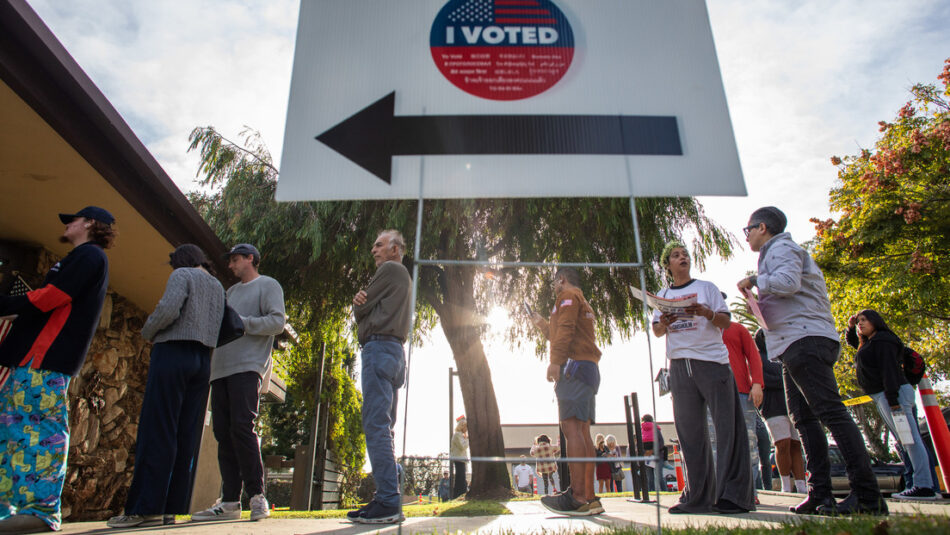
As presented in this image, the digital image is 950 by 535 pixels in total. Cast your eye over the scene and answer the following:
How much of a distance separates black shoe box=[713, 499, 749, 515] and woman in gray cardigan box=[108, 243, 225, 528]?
286cm

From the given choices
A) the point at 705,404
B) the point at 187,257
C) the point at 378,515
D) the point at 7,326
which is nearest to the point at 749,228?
the point at 705,404

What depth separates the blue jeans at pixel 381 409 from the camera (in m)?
2.83

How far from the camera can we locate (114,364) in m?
5.73

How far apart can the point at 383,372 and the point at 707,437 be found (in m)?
1.83

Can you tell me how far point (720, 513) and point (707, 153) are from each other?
1.89m

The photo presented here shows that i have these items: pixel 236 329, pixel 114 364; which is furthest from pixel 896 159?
pixel 114 364

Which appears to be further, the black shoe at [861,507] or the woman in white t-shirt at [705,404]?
the woman in white t-shirt at [705,404]

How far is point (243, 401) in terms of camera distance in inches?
126

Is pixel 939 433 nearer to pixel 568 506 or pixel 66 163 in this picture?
pixel 568 506

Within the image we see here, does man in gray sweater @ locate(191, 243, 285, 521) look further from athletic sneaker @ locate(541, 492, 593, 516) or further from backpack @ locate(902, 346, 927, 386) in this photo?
backpack @ locate(902, 346, 927, 386)

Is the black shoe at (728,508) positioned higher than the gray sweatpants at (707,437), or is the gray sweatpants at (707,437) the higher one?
the gray sweatpants at (707,437)

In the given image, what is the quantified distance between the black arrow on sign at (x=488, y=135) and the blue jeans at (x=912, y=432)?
128 inches

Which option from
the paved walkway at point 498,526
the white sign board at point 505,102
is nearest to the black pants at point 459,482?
the paved walkway at point 498,526

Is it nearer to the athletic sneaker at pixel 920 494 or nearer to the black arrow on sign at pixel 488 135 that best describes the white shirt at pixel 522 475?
the athletic sneaker at pixel 920 494
